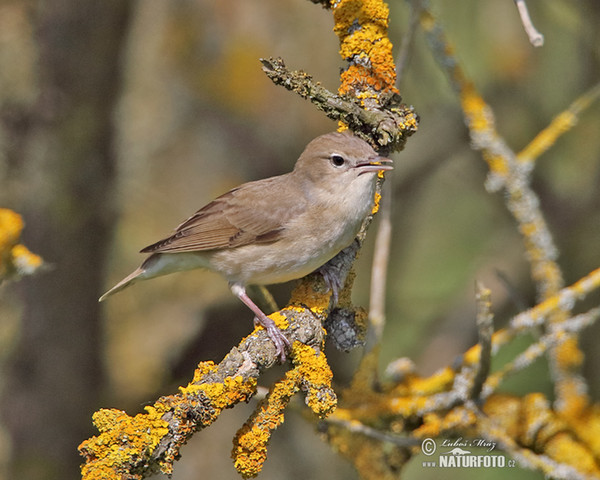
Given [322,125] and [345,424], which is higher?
Answer: [322,125]

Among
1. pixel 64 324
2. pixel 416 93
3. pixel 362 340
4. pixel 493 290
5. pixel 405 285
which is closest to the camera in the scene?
pixel 362 340

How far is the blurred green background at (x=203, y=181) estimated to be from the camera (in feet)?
16.5

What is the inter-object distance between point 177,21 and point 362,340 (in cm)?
439

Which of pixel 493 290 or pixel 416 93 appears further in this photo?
pixel 416 93

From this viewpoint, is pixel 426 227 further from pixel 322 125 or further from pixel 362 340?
pixel 362 340

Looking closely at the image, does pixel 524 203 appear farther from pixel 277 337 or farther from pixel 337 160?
pixel 277 337

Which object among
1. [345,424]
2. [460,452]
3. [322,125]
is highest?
[322,125]

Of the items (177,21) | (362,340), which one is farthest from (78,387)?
(177,21)

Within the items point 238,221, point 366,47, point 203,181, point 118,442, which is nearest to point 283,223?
point 238,221

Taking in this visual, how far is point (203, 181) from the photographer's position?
6.75 meters

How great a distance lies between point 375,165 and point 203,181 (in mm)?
3399

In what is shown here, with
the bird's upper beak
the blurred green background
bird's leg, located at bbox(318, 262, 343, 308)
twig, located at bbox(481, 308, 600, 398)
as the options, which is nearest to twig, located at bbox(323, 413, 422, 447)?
twig, located at bbox(481, 308, 600, 398)

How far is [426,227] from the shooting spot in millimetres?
7516

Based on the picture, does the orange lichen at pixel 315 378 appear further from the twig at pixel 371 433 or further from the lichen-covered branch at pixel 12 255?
the lichen-covered branch at pixel 12 255
